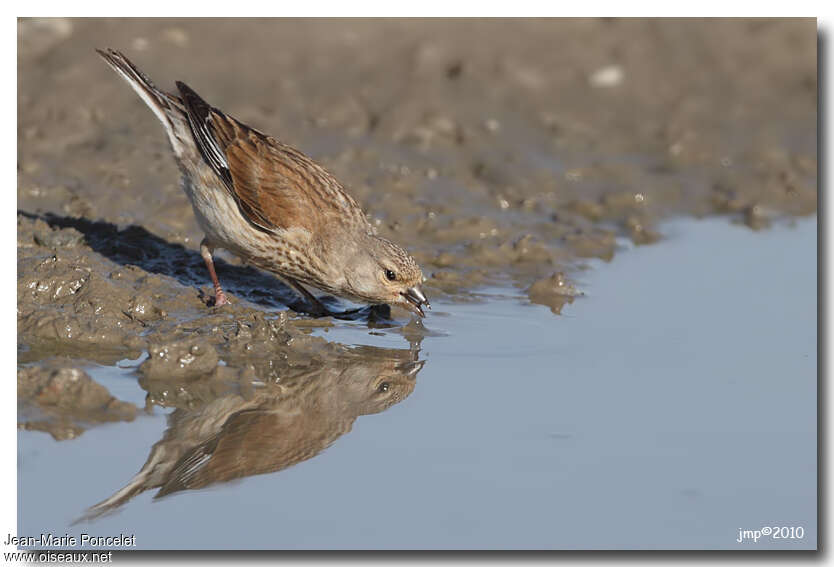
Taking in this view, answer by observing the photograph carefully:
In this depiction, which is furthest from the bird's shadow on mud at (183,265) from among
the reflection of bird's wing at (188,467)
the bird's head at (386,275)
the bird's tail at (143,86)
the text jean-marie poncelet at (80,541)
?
the text jean-marie poncelet at (80,541)

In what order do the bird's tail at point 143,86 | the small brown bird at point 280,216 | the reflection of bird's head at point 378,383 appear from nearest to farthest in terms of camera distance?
the reflection of bird's head at point 378,383 < the small brown bird at point 280,216 < the bird's tail at point 143,86

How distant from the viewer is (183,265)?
7.84 meters

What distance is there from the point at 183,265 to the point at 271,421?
2.46 m

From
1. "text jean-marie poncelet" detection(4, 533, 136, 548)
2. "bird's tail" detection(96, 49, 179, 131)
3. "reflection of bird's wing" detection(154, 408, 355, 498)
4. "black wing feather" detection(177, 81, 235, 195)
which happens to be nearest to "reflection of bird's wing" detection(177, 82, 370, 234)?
"black wing feather" detection(177, 81, 235, 195)

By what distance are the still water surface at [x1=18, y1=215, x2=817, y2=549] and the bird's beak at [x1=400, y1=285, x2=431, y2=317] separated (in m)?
0.21

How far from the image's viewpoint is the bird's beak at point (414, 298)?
22.6ft

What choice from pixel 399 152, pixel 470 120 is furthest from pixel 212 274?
pixel 470 120

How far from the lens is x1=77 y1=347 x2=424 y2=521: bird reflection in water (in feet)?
16.5

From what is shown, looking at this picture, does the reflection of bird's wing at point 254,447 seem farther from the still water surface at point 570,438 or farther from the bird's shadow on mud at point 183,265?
the bird's shadow on mud at point 183,265

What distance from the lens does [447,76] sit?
10.8 m

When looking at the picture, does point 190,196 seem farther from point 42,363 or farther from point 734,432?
point 734,432

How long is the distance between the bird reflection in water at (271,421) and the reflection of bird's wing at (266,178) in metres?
0.91

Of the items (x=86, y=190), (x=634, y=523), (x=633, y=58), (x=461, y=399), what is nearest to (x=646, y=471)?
(x=634, y=523)

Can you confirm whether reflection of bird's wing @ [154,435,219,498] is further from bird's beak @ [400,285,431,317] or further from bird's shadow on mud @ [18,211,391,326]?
bird's shadow on mud @ [18,211,391,326]
